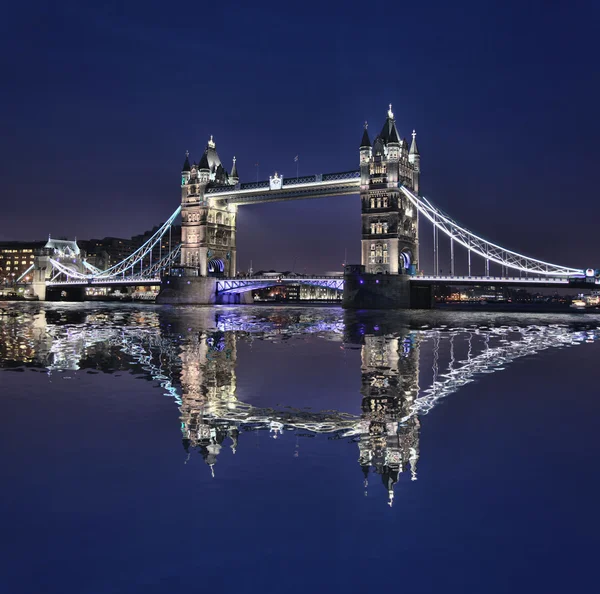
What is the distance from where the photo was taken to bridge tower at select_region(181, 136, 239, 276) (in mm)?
102438

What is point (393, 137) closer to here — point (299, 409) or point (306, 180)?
point (306, 180)

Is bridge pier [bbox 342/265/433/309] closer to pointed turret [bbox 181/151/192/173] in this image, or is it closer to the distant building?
pointed turret [bbox 181/151/192/173]

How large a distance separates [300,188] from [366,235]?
39.7 ft

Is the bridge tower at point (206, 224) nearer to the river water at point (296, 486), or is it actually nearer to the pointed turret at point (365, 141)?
the pointed turret at point (365, 141)

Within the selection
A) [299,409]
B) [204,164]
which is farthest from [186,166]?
[299,409]

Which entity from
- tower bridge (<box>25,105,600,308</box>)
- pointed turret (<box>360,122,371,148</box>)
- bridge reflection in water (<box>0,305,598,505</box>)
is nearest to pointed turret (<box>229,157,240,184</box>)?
tower bridge (<box>25,105,600,308</box>)

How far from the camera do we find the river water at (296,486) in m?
5.20

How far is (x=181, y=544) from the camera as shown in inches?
218

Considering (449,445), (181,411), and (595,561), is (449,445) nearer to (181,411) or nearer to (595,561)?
(595,561)

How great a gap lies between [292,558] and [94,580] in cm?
171

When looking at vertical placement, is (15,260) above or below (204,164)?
below

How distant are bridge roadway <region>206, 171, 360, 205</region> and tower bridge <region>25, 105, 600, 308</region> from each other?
0.15 m

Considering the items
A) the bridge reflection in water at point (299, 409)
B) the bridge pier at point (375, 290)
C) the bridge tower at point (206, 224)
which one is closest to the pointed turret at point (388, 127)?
the bridge pier at point (375, 290)

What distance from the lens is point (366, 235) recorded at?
274 feet
